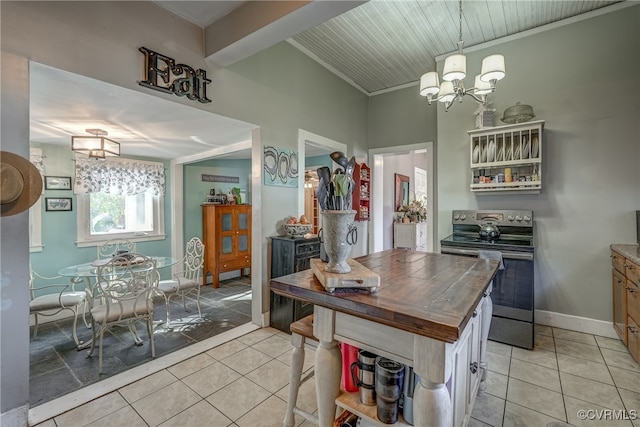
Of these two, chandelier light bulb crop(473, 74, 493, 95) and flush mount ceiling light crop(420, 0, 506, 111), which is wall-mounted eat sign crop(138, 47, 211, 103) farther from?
chandelier light bulb crop(473, 74, 493, 95)

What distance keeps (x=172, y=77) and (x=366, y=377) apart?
2.55 m

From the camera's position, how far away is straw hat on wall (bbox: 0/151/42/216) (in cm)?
157

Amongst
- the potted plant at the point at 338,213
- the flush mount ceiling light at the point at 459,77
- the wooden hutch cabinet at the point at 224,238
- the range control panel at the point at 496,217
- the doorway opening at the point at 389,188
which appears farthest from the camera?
the wooden hutch cabinet at the point at 224,238

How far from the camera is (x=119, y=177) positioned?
407 cm

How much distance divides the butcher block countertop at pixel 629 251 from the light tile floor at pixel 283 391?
881 mm

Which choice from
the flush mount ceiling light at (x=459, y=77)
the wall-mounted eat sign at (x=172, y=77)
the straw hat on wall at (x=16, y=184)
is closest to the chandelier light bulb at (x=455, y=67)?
the flush mount ceiling light at (x=459, y=77)

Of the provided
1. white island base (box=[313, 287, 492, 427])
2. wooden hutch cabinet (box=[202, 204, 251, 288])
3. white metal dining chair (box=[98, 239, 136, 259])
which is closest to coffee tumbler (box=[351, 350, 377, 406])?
white island base (box=[313, 287, 492, 427])

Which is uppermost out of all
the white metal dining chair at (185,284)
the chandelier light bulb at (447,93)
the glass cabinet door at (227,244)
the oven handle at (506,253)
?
the chandelier light bulb at (447,93)

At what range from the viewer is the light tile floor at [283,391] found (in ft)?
5.65

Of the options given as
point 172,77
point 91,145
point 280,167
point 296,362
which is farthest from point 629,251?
point 91,145

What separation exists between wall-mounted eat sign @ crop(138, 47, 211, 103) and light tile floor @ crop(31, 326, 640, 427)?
2243 mm

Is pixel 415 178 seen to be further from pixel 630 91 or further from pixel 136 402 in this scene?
pixel 136 402

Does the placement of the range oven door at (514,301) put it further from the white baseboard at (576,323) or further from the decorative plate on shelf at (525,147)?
the decorative plate on shelf at (525,147)

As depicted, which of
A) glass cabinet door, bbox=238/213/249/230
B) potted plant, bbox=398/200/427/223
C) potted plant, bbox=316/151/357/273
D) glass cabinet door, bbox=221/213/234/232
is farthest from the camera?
potted plant, bbox=398/200/427/223
